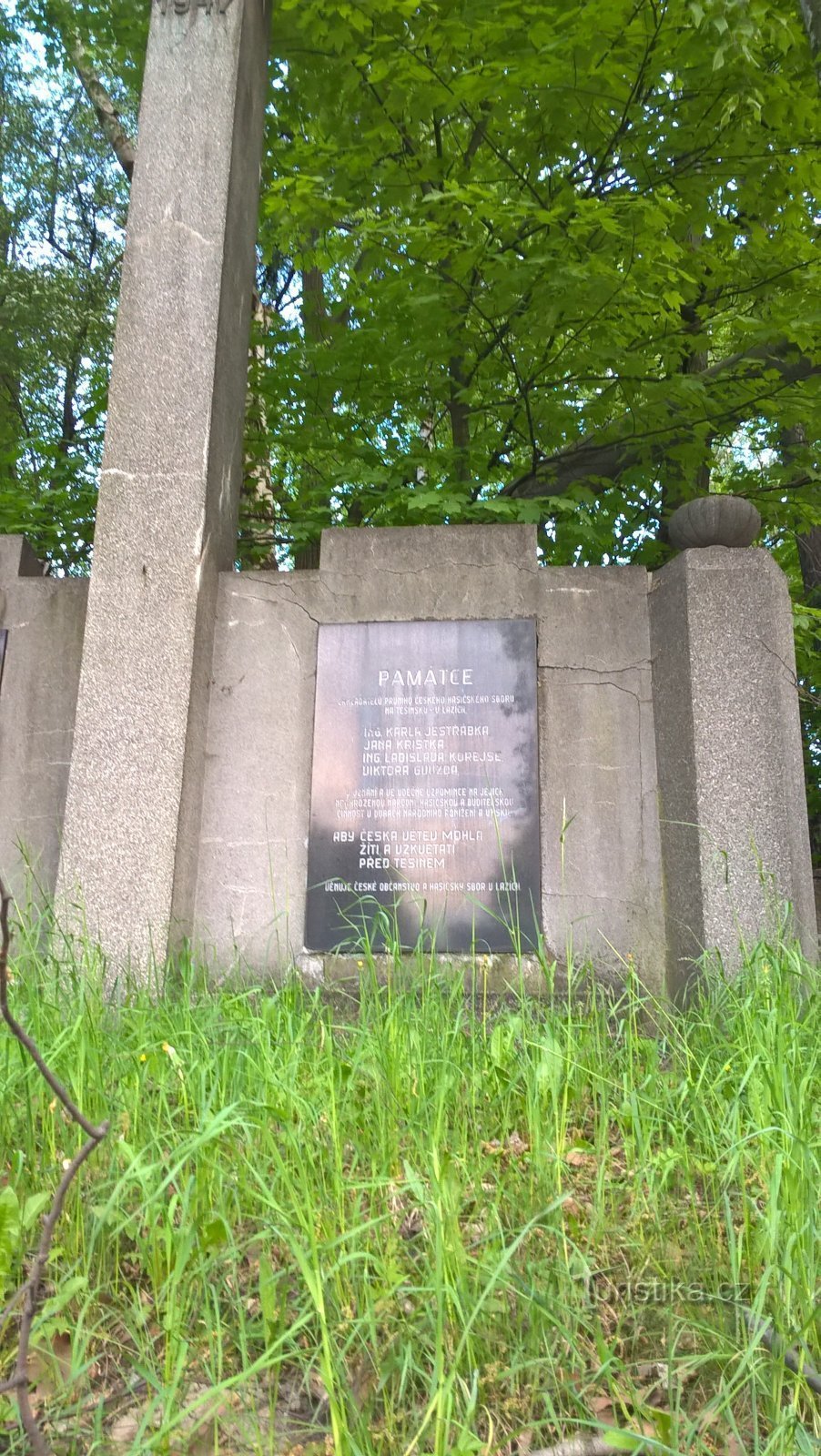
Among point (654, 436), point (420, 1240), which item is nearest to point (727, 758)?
point (420, 1240)

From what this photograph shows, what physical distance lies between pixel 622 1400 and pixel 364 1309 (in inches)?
19.1

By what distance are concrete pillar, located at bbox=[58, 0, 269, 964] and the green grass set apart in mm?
1632

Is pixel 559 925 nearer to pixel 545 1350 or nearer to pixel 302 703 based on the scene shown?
pixel 302 703

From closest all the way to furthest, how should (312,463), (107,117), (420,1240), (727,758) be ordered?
(420,1240) → (727,758) → (312,463) → (107,117)

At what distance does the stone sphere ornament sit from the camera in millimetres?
4750

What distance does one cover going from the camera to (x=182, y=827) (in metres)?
4.75

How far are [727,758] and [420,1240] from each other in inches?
104

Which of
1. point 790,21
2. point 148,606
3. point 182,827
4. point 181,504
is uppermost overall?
point 790,21

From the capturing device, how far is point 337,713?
197 inches

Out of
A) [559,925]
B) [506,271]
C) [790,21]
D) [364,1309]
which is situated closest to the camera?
[364,1309]

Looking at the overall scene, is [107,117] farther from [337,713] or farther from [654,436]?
[337,713]

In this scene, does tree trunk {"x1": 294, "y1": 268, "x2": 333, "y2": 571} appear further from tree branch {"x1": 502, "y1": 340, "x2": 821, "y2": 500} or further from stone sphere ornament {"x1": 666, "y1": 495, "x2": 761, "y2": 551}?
stone sphere ornament {"x1": 666, "y1": 495, "x2": 761, "y2": 551}

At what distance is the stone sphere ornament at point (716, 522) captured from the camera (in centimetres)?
475

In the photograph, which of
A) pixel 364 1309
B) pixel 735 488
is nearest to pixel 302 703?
pixel 364 1309
